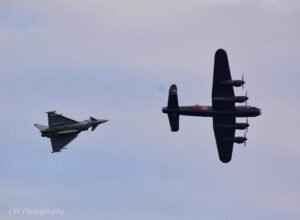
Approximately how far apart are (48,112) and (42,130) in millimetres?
3132

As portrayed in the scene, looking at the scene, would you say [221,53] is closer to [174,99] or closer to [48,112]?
[174,99]

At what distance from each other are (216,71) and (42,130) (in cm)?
3016

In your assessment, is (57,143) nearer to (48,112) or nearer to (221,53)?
(48,112)

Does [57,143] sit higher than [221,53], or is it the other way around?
[221,53]

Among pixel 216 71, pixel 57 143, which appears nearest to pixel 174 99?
pixel 216 71

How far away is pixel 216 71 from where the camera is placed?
656ft

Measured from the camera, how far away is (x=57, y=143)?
199875mm

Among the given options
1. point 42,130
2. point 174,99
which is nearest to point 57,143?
point 42,130

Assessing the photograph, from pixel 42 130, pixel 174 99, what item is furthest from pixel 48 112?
pixel 174 99

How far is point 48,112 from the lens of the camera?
19962cm

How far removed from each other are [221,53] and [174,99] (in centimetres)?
1077

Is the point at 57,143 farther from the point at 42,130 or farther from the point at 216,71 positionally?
the point at 216,71

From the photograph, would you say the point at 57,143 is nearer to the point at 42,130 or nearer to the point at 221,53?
the point at 42,130

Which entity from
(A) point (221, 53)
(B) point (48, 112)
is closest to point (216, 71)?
(A) point (221, 53)
